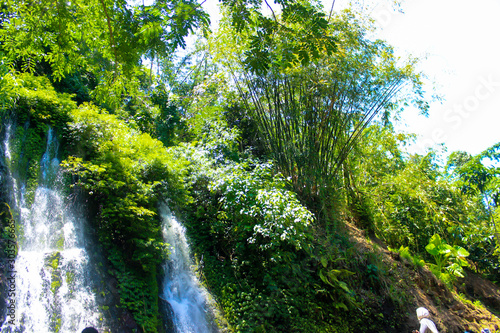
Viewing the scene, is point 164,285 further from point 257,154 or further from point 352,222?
point 352,222

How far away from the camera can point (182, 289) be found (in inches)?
218

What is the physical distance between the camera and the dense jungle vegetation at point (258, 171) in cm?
357

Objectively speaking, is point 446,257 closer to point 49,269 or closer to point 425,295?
point 425,295

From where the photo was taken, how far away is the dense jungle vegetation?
3.57 meters

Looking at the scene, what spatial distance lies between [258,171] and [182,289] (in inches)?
101

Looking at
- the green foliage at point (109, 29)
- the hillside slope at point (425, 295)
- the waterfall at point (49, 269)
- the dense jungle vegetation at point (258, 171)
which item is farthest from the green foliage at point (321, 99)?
the waterfall at point (49, 269)

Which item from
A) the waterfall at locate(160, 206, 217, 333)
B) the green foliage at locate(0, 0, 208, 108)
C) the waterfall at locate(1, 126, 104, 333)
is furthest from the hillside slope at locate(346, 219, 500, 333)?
the green foliage at locate(0, 0, 208, 108)

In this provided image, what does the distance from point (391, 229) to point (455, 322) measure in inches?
110

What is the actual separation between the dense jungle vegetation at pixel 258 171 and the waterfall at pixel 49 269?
36 centimetres

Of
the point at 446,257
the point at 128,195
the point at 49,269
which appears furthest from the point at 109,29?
the point at 446,257

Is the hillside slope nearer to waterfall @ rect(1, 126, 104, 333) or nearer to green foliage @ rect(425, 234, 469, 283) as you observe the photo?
green foliage @ rect(425, 234, 469, 283)

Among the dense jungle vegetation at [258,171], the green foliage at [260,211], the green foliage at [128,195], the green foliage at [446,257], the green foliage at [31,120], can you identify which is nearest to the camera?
the dense jungle vegetation at [258,171]

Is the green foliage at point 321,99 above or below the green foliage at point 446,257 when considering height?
above

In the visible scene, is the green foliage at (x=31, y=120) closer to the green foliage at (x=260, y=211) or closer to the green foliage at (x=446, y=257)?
the green foliage at (x=260, y=211)
